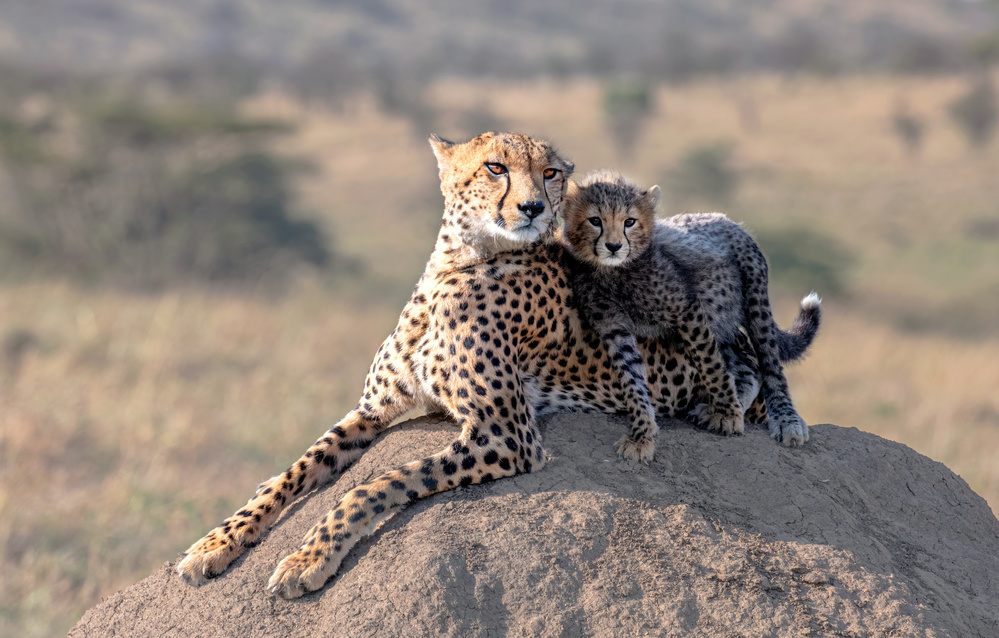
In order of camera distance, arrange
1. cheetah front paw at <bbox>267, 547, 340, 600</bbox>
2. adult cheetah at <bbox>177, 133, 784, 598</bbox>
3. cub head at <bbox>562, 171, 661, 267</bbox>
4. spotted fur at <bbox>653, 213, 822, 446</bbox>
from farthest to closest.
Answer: spotted fur at <bbox>653, 213, 822, 446</bbox>, cub head at <bbox>562, 171, 661, 267</bbox>, adult cheetah at <bbox>177, 133, 784, 598</bbox>, cheetah front paw at <bbox>267, 547, 340, 600</bbox>

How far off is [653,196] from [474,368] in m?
1.05

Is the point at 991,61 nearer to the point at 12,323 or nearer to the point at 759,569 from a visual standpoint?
the point at 12,323

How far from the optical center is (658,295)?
368 centimetres

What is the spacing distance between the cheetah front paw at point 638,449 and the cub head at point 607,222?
0.59 meters

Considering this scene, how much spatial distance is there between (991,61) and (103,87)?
94.5 feet

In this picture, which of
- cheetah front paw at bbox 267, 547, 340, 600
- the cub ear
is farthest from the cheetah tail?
cheetah front paw at bbox 267, 547, 340, 600

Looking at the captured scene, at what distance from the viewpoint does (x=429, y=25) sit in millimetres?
72000

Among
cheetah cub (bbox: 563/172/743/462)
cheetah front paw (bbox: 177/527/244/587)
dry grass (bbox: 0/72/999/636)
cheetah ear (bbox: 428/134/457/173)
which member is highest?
cheetah ear (bbox: 428/134/457/173)

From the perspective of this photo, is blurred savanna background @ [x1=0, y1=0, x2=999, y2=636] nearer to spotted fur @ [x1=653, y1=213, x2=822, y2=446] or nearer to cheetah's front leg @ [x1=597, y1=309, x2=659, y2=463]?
spotted fur @ [x1=653, y1=213, x2=822, y2=446]

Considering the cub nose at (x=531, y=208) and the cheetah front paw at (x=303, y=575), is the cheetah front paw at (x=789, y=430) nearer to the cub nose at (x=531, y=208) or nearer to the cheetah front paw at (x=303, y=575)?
the cub nose at (x=531, y=208)

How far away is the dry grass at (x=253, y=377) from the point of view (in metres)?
7.25

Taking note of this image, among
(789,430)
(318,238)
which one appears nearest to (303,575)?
(789,430)

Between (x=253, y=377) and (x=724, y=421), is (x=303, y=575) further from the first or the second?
(x=253, y=377)

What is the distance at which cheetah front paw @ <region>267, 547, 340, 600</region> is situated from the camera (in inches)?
121
